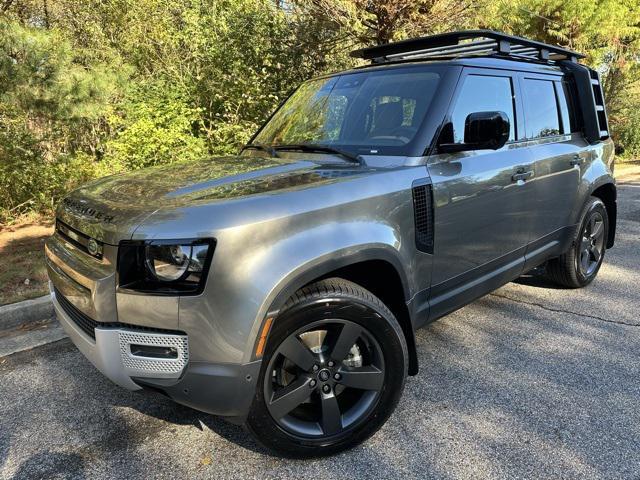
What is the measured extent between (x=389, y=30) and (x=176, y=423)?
25.0 feet

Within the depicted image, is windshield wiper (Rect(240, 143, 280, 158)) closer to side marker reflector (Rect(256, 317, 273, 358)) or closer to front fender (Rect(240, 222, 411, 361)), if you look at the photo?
front fender (Rect(240, 222, 411, 361))

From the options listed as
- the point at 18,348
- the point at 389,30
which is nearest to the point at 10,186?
the point at 18,348

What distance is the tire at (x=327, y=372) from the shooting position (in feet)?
7.29

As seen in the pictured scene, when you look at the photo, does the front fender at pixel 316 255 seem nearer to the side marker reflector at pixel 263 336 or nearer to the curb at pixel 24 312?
the side marker reflector at pixel 263 336

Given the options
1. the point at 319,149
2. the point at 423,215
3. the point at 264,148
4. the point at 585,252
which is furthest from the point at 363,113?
the point at 585,252

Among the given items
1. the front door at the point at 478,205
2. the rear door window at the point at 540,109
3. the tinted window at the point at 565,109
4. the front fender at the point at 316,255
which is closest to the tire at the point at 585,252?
the tinted window at the point at 565,109

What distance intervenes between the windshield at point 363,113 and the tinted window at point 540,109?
1041mm

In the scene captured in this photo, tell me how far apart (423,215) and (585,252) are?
9.16 feet

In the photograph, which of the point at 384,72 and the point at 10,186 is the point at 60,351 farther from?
the point at 10,186

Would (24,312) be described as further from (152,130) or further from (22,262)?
(152,130)

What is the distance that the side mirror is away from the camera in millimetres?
2832

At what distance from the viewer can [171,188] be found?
242 cm

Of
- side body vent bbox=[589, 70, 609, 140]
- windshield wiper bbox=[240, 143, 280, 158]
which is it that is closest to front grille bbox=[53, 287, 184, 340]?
windshield wiper bbox=[240, 143, 280, 158]

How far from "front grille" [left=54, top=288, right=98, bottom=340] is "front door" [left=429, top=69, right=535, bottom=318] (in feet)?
5.75
